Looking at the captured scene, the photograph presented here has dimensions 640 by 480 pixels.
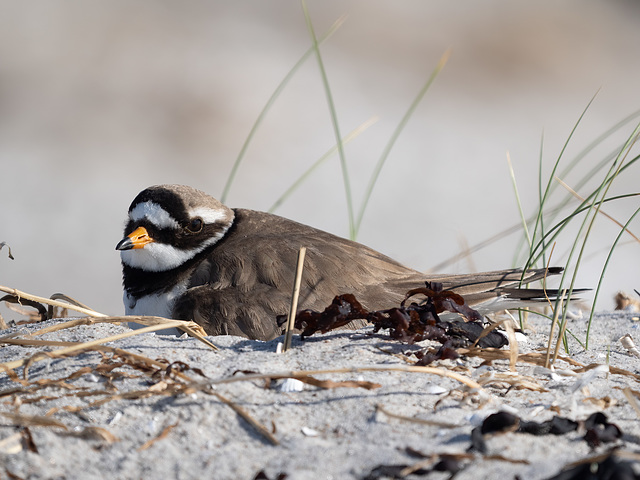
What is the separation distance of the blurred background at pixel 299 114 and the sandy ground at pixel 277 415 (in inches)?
182

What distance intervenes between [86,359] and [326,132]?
771 cm

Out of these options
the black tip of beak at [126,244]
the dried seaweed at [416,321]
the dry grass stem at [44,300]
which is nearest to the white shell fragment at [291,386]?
the dried seaweed at [416,321]

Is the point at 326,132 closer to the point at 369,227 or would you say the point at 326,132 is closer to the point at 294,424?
the point at 369,227

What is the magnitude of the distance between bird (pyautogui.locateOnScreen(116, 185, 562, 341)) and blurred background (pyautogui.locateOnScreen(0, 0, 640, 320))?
10.1ft

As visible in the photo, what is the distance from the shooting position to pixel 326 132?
32.5 feet

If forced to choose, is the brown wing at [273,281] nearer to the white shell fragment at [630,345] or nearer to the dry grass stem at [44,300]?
the dry grass stem at [44,300]

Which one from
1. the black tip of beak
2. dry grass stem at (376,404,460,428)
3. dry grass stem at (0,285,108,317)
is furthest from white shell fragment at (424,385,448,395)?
the black tip of beak

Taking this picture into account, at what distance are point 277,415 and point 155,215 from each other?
212 cm

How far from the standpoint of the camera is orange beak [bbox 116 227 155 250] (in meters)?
3.86

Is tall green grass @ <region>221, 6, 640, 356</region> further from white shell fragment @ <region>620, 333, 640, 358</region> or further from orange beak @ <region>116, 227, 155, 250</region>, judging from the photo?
orange beak @ <region>116, 227, 155, 250</region>

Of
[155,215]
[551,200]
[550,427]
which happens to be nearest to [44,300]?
[155,215]

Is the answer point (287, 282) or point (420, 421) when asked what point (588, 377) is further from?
point (287, 282)

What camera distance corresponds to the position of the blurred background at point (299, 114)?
8.10 m

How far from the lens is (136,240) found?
3912mm
